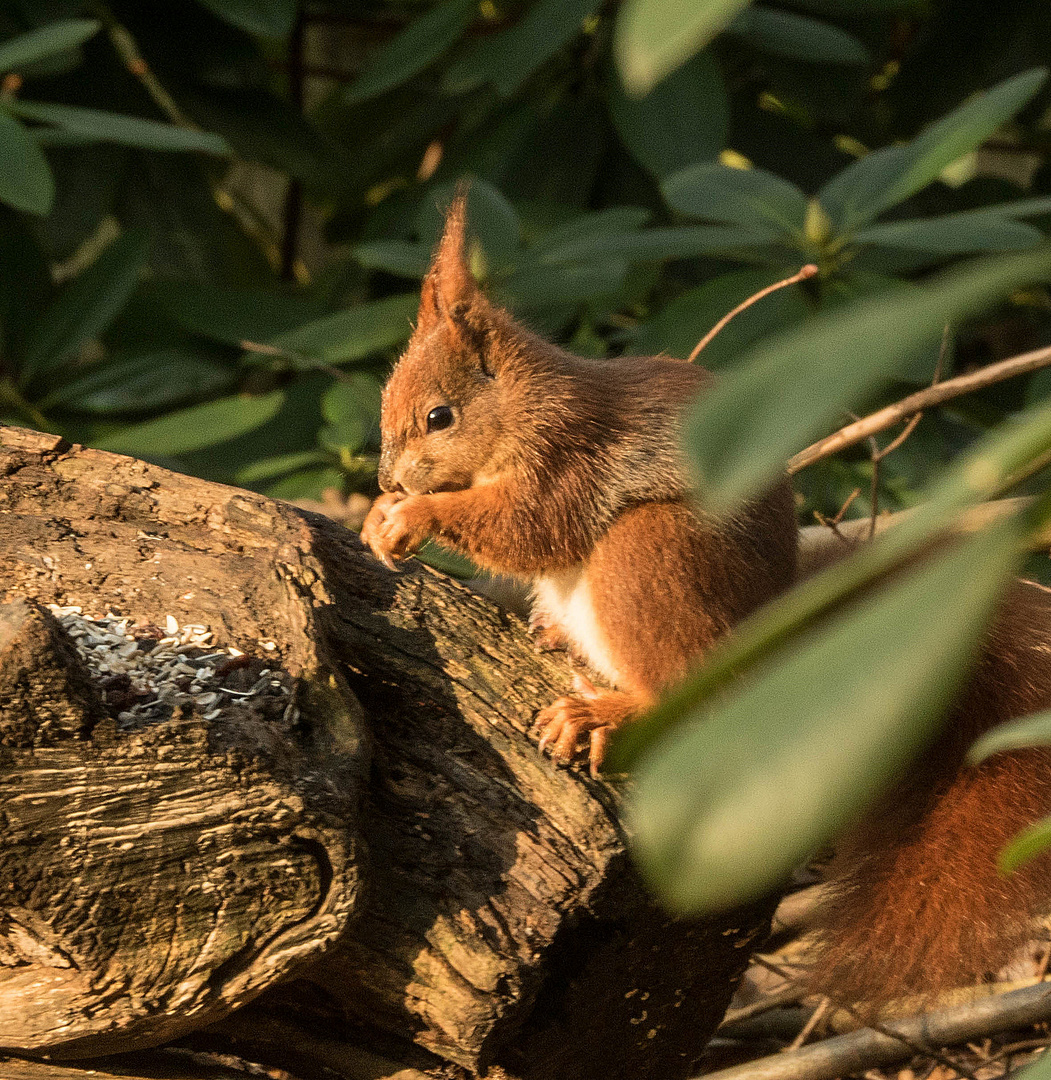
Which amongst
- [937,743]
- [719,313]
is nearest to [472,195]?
[719,313]

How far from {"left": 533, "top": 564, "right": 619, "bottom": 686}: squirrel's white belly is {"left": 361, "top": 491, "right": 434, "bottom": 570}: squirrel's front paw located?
0.41 feet

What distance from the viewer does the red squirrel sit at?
99cm

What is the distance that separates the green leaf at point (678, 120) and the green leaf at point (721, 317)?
35 centimetres

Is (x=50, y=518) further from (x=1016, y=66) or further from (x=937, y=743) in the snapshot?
(x=1016, y=66)

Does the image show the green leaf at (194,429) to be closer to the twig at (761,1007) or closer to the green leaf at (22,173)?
the green leaf at (22,173)

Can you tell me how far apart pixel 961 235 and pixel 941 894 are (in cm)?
87

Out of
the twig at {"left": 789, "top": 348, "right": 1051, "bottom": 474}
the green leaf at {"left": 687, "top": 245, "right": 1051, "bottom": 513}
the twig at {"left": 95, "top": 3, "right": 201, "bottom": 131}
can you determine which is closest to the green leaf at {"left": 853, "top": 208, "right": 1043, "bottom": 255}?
the twig at {"left": 789, "top": 348, "right": 1051, "bottom": 474}

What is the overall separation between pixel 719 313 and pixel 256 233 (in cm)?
185

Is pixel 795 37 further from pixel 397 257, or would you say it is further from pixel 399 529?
pixel 399 529

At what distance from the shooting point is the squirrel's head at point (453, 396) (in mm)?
1214

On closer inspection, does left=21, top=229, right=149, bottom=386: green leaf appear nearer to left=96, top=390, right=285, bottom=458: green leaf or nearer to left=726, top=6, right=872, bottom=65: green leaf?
left=96, top=390, right=285, bottom=458: green leaf

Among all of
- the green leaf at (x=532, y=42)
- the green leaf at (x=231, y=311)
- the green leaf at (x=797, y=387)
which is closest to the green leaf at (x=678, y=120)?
the green leaf at (x=532, y=42)

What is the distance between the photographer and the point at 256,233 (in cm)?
323

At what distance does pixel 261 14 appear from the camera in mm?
2109
